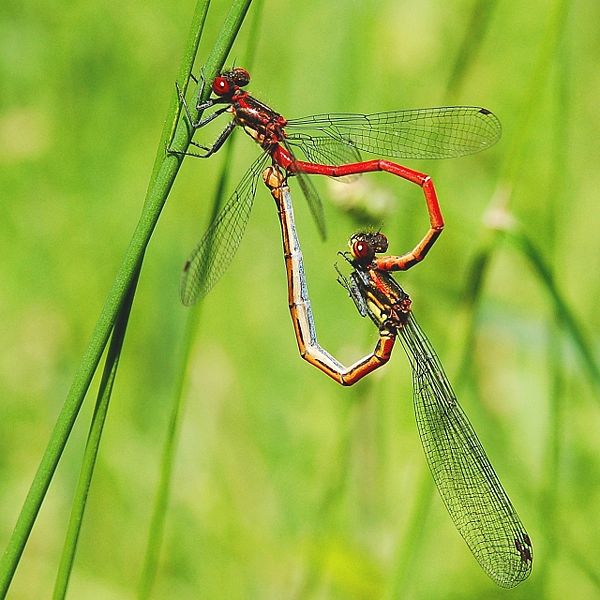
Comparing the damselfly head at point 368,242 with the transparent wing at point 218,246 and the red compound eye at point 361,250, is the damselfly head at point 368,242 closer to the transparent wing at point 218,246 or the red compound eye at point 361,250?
the red compound eye at point 361,250

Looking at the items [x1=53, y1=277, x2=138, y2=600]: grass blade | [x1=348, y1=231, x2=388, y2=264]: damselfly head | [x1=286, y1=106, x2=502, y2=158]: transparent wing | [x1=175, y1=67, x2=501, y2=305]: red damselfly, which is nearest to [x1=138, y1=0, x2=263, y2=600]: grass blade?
[x1=175, y1=67, x2=501, y2=305]: red damselfly

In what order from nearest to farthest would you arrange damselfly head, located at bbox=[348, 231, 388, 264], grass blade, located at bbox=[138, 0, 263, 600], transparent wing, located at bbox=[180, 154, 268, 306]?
grass blade, located at bbox=[138, 0, 263, 600] < transparent wing, located at bbox=[180, 154, 268, 306] < damselfly head, located at bbox=[348, 231, 388, 264]

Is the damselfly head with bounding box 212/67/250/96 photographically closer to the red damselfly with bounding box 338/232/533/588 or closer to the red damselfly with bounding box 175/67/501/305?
the red damselfly with bounding box 175/67/501/305

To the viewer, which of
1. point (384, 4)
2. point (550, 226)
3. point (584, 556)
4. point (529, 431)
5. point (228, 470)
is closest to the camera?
point (550, 226)

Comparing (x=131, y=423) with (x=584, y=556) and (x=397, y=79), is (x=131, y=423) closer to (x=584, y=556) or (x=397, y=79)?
(x=584, y=556)

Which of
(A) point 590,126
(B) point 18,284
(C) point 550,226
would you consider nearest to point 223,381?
(B) point 18,284

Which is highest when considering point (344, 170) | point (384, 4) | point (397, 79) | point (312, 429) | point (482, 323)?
point (384, 4)

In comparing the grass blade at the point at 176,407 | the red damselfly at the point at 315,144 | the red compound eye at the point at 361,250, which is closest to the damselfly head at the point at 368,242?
the red compound eye at the point at 361,250
